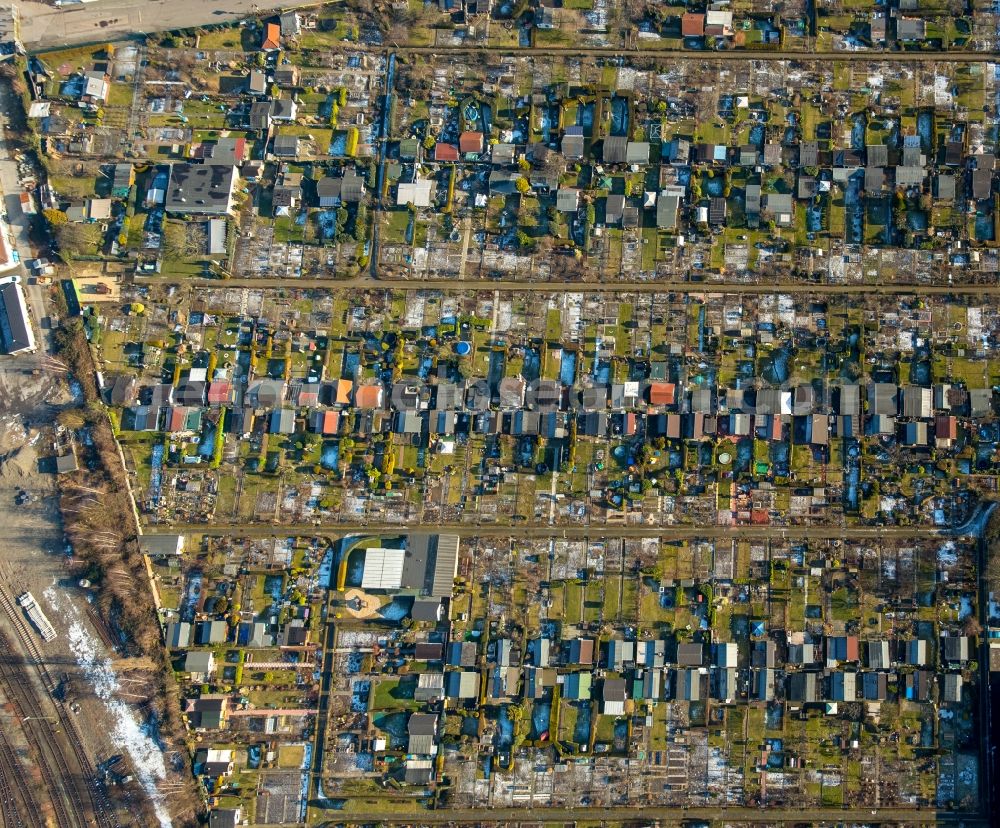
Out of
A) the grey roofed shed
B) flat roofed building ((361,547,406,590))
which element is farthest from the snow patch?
the grey roofed shed

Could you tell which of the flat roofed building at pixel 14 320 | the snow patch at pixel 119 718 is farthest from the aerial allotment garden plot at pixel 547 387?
the snow patch at pixel 119 718

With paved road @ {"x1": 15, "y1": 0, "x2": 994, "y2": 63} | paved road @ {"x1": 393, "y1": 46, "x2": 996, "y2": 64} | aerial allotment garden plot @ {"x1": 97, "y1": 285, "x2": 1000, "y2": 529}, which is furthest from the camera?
paved road @ {"x1": 15, "y1": 0, "x2": 994, "y2": 63}

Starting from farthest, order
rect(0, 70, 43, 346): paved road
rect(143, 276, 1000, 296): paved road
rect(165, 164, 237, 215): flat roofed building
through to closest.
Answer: rect(165, 164, 237, 215): flat roofed building, rect(0, 70, 43, 346): paved road, rect(143, 276, 1000, 296): paved road

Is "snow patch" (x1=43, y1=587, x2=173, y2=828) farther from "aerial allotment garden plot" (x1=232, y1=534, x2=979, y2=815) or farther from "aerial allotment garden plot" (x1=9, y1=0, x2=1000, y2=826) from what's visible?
"aerial allotment garden plot" (x1=232, y1=534, x2=979, y2=815)

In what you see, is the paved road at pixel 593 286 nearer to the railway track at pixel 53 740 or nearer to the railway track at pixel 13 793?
the railway track at pixel 53 740


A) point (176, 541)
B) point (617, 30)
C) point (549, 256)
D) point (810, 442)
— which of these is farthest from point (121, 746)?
point (617, 30)

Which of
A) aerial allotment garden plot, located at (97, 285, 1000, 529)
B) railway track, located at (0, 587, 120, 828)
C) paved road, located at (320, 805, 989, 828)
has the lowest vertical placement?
paved road, located at (320, 805, 989, 828)

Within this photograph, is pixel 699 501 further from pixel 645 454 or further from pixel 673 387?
pixel 673 387
